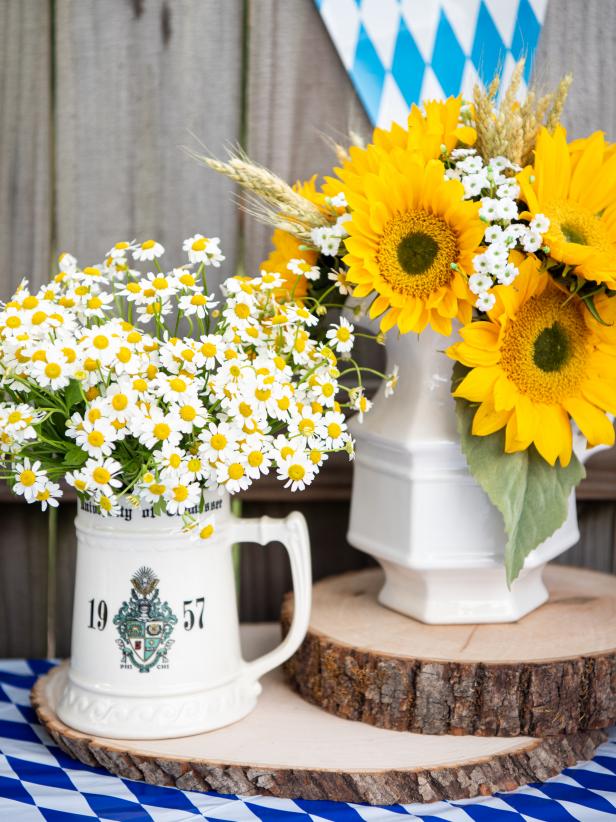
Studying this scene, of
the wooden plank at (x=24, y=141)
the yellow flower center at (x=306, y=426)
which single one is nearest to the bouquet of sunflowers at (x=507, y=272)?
the yellow flower center at (x=306, y=426)

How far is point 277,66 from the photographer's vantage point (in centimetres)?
120

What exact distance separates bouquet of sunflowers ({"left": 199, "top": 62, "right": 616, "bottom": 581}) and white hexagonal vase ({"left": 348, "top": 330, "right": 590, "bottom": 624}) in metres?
0.05

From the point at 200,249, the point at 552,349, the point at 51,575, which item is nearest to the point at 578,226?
the point at 552,349

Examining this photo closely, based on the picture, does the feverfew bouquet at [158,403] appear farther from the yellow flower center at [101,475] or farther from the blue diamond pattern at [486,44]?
the blue diamond pattern at [486,44]

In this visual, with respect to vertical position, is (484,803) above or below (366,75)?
below

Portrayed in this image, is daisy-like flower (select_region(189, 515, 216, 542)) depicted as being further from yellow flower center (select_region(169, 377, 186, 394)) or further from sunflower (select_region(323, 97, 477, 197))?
sunflower (select_region(323, 97, 477, 197))

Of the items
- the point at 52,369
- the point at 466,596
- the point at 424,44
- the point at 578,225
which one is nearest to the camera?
the point at 52,369

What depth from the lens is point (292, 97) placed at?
121cm

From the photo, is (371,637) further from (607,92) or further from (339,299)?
(607,92)

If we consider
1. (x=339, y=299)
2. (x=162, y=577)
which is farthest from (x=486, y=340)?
(x=162, y=577)

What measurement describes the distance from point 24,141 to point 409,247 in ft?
1.85

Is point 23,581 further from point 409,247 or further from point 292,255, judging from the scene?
point 409,247

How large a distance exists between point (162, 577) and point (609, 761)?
467 mm

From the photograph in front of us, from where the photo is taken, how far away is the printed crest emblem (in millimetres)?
865
